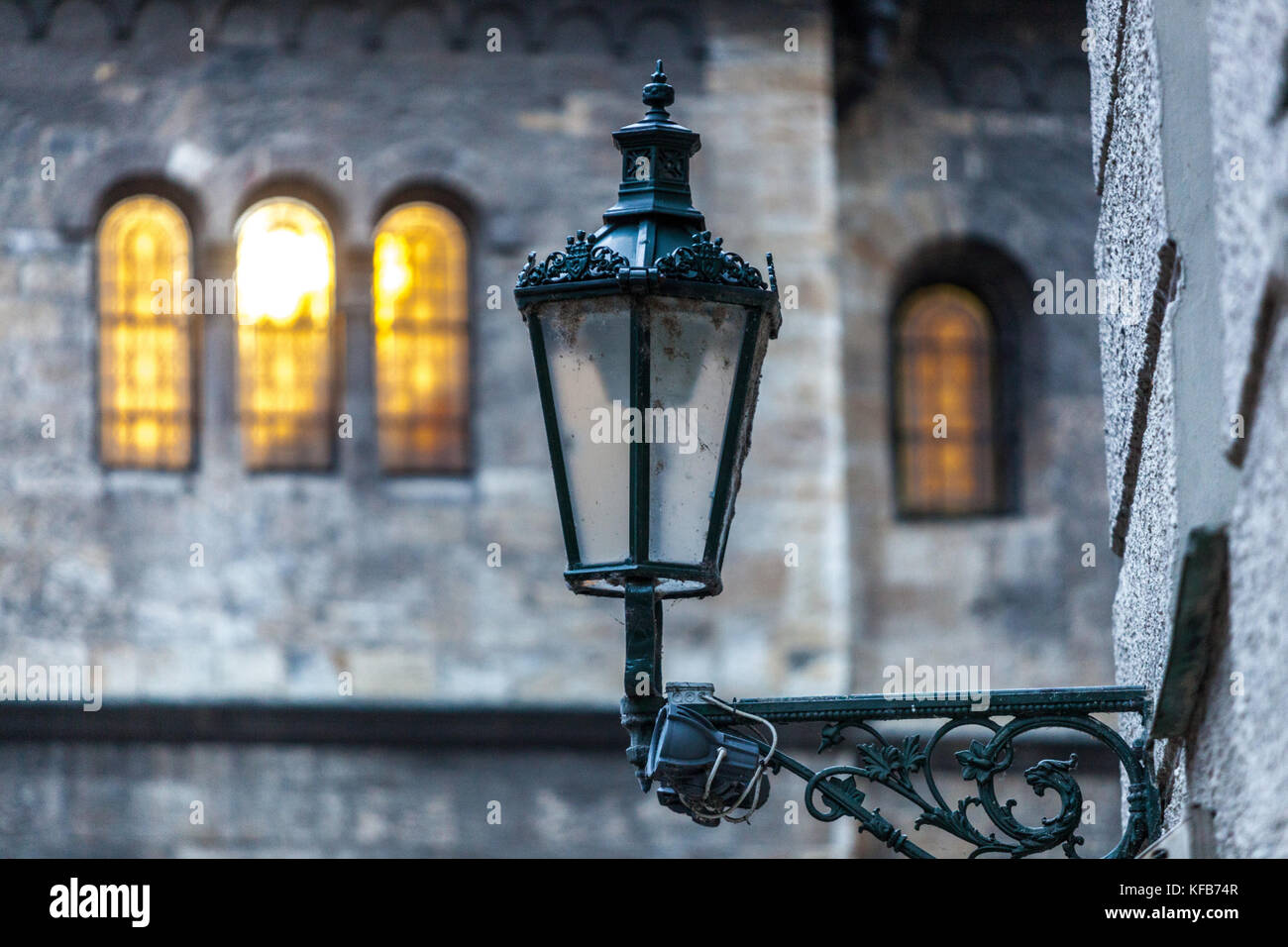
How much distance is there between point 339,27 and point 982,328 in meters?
3.63

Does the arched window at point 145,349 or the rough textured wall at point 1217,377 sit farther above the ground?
the arched window at point 145,349

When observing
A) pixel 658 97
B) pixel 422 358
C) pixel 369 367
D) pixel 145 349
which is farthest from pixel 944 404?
pixel 658 97

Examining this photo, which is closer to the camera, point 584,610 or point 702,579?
point 702,579

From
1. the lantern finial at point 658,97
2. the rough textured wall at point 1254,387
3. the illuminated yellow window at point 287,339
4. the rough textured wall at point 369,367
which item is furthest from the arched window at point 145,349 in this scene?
the rough textured wall at point 1254,387

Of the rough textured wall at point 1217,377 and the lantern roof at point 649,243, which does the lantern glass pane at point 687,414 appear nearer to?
the lantern roof at point 649,243

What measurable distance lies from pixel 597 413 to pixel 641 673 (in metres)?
0.45

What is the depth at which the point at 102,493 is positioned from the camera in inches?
468

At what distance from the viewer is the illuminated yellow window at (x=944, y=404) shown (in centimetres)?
1284

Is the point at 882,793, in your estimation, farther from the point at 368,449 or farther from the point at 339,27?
the point at 339,27

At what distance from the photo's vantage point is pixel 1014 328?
12.9m

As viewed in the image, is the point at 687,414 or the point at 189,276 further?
the point at 189,276

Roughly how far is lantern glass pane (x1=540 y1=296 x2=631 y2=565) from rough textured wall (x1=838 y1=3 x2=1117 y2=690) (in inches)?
329

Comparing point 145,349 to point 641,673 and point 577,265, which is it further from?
point 641,673
